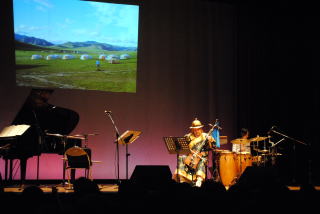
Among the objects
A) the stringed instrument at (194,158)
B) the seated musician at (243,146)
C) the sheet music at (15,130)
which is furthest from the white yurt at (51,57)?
the seated musician at (243,146)

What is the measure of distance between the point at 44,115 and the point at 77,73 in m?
1.63

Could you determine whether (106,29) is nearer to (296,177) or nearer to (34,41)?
(34,41)

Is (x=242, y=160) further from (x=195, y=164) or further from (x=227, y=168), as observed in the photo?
(x=195, y=164)

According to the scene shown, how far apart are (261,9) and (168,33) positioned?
2.19m

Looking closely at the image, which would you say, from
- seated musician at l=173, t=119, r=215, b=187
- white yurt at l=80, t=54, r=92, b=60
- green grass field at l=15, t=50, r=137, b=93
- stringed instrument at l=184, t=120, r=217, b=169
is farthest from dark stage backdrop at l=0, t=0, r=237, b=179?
stringed instrument at l=184, t=120, r=217, b=169

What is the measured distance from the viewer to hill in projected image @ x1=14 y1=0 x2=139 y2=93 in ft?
26.9

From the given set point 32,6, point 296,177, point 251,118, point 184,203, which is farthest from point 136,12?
point 184,203

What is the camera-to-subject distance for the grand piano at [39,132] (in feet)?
21.8

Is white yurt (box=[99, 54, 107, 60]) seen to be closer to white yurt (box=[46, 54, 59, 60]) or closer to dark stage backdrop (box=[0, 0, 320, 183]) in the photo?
dark stage backdrop (box=[0, 0, 320, 183])

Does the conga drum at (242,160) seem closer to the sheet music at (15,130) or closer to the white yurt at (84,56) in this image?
the white yurt at (84,56)

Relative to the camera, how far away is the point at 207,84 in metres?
9.24

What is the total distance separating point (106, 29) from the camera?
28.2 ft

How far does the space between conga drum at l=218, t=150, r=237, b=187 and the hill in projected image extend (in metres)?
2.53

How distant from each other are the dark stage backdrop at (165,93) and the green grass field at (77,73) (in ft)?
0.58
